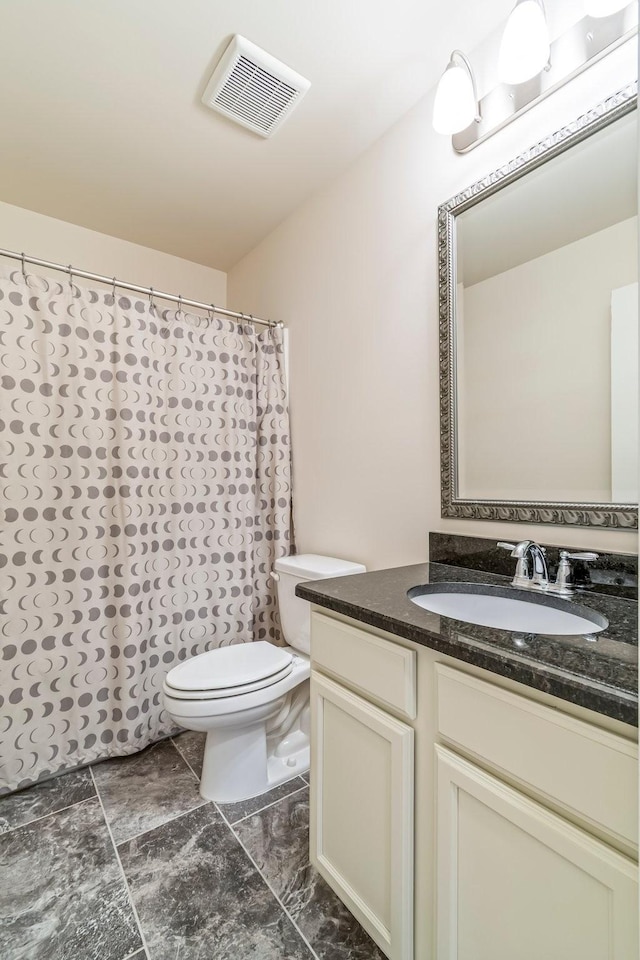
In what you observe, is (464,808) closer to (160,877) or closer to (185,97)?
(160,877)

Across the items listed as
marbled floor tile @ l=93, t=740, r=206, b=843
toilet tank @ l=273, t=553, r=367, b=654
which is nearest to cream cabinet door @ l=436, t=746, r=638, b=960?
toilet tank @ l=273, t=553, r=367, b=654

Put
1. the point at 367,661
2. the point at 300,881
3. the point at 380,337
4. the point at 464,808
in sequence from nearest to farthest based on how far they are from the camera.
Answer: the point at 464,808
the point at 367,661
the point at 300,881
the point at 380,337

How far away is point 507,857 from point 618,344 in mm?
1047

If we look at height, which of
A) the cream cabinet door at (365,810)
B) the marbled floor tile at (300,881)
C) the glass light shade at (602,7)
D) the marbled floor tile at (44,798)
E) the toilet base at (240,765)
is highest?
the glass light shade at (602,7)

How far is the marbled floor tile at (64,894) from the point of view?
1.01 meters

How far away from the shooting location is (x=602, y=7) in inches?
37.1

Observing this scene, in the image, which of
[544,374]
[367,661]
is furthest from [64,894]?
[544,374]

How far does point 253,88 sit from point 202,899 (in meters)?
2.41

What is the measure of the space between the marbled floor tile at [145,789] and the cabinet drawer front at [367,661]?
0.87 metres

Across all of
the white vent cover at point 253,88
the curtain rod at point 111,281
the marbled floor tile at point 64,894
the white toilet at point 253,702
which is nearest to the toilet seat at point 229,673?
the white toilet at point 253,702

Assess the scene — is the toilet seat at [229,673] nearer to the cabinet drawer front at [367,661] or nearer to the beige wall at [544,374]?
the cabinet drawer front at [367,661]

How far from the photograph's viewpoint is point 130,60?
1329mm

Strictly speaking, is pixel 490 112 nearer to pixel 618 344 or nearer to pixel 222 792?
pixel 618 344

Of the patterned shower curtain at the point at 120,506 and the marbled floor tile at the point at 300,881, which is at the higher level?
the patterned shower curtain at the point at 120,506
